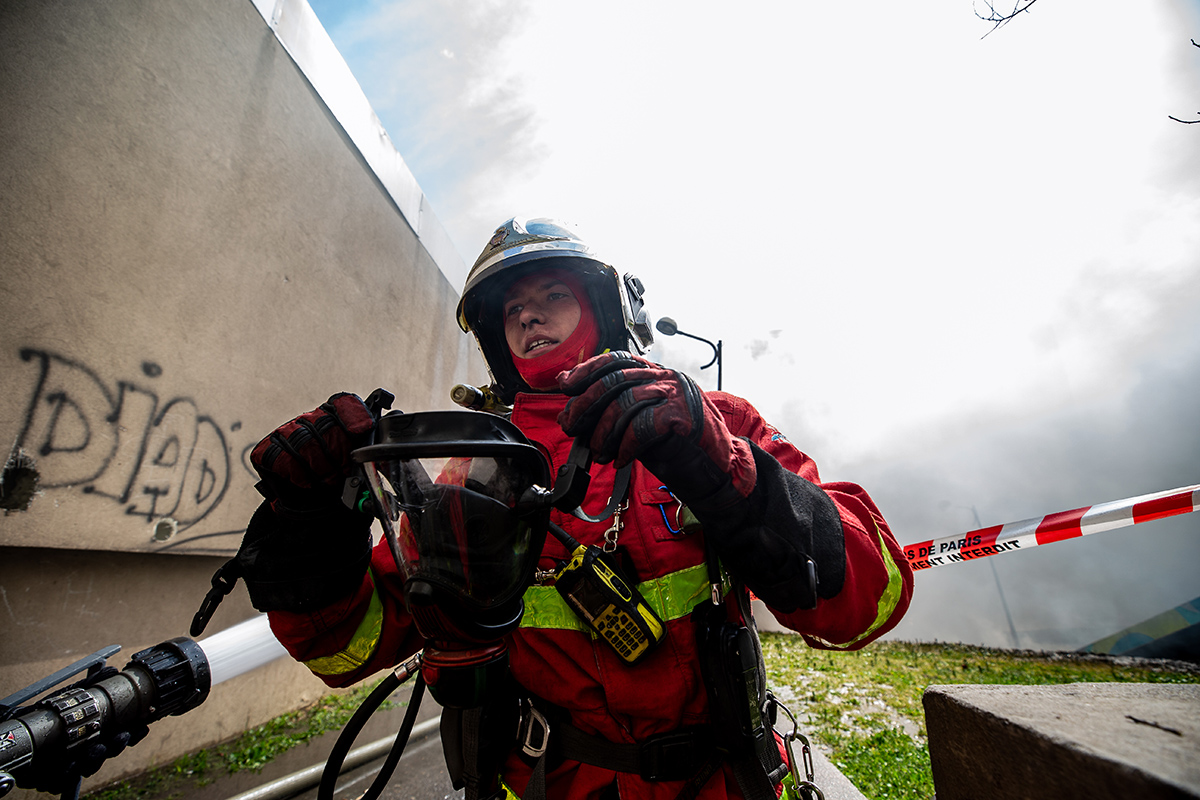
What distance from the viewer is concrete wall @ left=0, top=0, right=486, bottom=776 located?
2.36 m

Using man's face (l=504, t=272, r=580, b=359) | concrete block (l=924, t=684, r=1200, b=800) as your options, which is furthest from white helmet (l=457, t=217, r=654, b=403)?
concrete block (l=924, t=684, r=1200, b=800)

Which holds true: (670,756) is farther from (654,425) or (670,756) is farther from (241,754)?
(241,754)

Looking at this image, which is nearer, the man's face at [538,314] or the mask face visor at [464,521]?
the mask face visor at [464,521]

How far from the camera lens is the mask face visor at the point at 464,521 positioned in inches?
35.9

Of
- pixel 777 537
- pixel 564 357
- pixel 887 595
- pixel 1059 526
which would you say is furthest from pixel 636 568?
pixel 1059 526

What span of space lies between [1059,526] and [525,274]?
3840mm

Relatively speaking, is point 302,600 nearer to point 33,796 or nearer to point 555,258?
point 555,258

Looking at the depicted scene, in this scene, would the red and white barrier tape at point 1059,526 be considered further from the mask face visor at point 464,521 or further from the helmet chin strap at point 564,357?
the mask face visor at point 464,521

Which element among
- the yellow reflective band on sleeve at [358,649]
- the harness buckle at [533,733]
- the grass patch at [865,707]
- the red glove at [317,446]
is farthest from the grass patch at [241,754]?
the red glove at [317,446]

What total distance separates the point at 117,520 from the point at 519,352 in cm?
265

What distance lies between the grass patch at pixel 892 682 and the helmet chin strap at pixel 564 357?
2425mm

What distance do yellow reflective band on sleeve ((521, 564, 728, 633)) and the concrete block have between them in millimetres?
585

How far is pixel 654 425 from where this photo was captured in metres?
0.98

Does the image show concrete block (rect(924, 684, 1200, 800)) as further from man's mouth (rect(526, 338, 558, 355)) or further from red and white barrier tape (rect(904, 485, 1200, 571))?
red and white barrier tape (rect(904, 485, 1200, 571))
